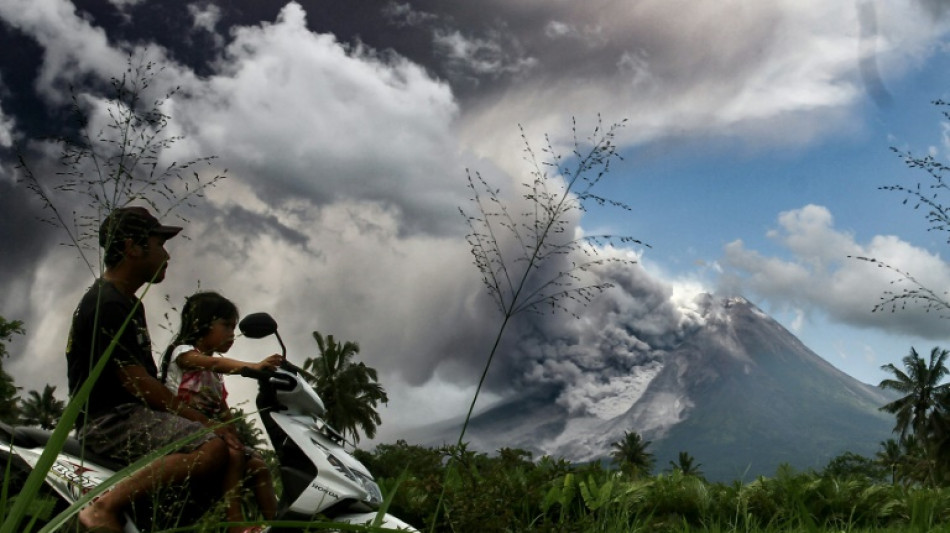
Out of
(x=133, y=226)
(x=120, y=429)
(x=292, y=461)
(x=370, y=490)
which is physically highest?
(x=133, y=226)

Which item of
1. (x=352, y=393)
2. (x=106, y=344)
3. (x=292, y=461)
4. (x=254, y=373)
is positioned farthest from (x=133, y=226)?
(x=352, y=393)

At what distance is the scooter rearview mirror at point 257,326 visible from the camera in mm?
3303

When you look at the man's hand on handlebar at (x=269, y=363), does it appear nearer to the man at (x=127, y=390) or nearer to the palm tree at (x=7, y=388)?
the man at (x=127, y=390)

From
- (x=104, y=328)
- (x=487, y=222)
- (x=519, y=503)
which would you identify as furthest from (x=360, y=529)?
(x=519, y=503)

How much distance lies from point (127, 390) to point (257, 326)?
20.9 inches

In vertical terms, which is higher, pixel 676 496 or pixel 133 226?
pixel 133 226

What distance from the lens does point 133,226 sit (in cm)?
260

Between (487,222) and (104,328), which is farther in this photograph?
(104,328)

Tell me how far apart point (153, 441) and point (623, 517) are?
1.95 metres

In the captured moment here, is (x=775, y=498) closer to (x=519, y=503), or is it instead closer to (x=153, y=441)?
(x=519, y=503)

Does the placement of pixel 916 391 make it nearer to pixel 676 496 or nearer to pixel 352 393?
pixel 352 393

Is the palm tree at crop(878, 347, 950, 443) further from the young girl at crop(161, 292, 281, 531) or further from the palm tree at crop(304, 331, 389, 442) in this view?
the young girl at crop(161, 292, 281, 531)

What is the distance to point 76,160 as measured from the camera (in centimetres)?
252

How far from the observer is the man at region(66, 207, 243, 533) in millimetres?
2869
